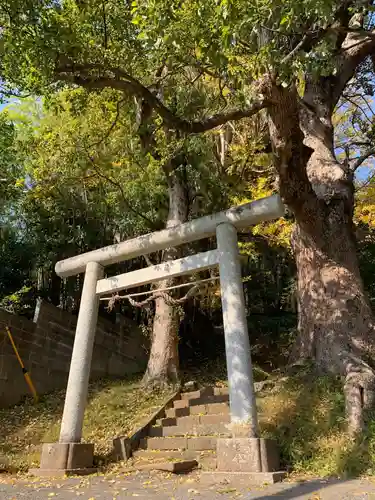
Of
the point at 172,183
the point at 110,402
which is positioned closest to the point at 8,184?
the point at 172,183

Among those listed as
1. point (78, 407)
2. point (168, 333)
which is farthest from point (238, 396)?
point (168, 333)

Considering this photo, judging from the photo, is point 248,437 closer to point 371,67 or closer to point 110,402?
point 110,402

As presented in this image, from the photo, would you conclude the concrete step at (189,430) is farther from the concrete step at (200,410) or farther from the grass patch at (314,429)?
the grass patch at (314,429)

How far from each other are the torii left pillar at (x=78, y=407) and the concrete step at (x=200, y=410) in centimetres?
193

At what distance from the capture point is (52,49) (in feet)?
15.7

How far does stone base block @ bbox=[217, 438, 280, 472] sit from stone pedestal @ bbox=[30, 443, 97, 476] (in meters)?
1.88

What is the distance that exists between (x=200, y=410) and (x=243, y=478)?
2807 millimetres

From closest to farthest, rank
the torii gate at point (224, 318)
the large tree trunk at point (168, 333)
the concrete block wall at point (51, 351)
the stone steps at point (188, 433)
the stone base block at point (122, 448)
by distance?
the torii gate at point (224, 318), the stone steps at point (188, 433), the stone base block at point (122, 448), the concrete block wall at point (51, 351), the large tree trunk at point (168, 333)

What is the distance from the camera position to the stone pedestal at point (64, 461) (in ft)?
17.6

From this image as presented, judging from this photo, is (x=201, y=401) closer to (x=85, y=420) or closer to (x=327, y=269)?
(x=85, y=420)

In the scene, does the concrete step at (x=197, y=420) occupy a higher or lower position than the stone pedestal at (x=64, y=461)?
higher

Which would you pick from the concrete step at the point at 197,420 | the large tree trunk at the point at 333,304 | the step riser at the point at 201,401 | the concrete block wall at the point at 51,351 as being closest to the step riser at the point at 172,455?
the concrete step at the point at 197,420

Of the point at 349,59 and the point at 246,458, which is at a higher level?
the point at 349,59

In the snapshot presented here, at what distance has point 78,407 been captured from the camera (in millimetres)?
5863
